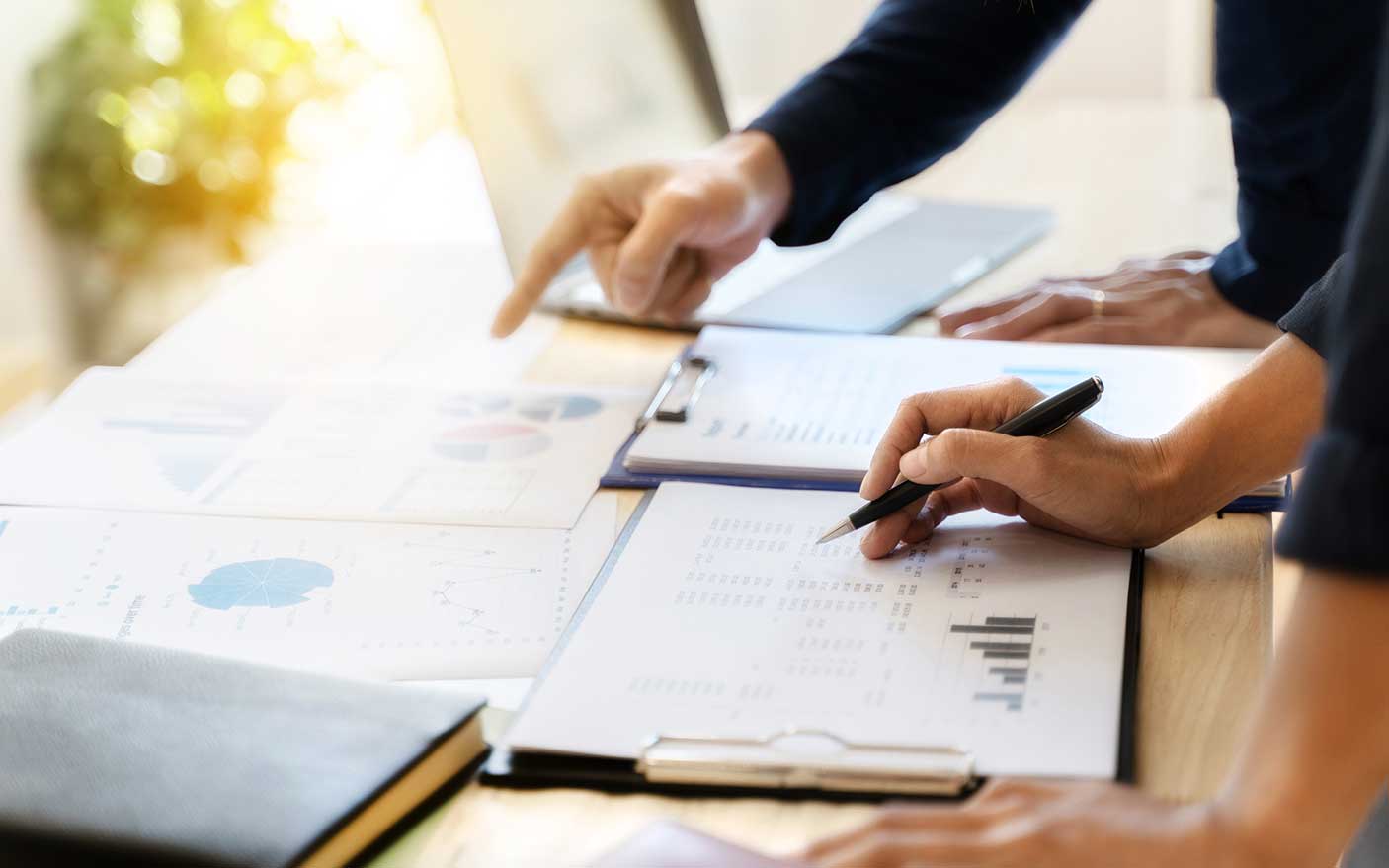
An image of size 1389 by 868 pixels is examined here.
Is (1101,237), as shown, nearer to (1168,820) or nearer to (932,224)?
(932,224)

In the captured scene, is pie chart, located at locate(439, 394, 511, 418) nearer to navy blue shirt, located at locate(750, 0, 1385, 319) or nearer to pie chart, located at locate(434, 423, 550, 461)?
pie chart, located at locate(434, 423, 550, 461)

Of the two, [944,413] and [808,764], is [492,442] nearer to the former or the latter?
[944,413]

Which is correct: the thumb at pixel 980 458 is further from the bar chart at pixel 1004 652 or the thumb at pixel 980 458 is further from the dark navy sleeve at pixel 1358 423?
the dark navy sleeve at pixel 1358 423

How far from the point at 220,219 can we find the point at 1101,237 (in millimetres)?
2446

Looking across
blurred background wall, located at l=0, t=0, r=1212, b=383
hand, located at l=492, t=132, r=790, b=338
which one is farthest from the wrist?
blurred background wall, located at l=0, t=0, r=1212, b=383

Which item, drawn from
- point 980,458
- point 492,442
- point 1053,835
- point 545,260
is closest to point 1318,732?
point 1053,835

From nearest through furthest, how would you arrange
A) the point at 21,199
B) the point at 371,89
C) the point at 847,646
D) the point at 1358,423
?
the point at 1358,423, the point at 847,646, the point at 21,199, the point at 371,89

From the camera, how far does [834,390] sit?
3.61 feet

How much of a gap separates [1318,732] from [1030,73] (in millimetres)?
979

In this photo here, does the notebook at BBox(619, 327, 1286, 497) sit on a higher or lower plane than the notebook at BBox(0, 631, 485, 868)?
lower

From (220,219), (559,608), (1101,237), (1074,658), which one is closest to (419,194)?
(1101,237)

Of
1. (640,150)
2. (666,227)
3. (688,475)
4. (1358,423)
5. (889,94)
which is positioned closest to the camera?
(1358,423)

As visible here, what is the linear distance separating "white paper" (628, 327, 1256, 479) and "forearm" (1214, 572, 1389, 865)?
0.42 m

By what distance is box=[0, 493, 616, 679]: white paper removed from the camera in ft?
2.66
